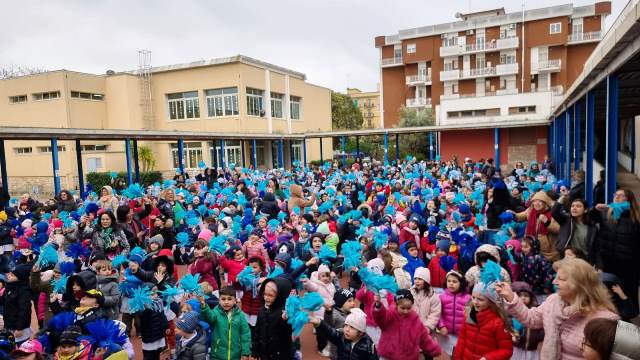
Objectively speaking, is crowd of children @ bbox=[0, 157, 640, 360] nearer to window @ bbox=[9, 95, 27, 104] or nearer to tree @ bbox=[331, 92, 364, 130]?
window @ bbox=[9, 95, 27, 104]

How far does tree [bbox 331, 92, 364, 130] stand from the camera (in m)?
52.4

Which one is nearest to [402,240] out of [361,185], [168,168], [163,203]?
[163,203]

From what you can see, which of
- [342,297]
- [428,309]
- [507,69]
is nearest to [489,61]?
[507,69]

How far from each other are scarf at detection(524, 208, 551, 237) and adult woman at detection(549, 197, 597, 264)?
38 centimetres

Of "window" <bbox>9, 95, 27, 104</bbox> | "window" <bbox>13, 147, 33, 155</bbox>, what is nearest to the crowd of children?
"window" <bbox>13, 147, 33, 155</bbox>

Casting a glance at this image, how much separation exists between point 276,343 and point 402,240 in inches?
120

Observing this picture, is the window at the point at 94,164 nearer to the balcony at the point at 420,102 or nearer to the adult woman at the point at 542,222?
the adult woman at the point at 542,222

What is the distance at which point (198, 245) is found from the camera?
5773 mm

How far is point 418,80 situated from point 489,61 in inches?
274

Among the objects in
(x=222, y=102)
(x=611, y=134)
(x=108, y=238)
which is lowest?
(x=108, y=238)

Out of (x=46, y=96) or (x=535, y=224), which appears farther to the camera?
(x=46, y=96)

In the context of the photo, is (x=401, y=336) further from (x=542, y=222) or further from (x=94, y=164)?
(x=94, y=164)

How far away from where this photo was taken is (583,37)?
38.8 metres

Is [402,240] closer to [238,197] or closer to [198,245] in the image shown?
[198,245]
